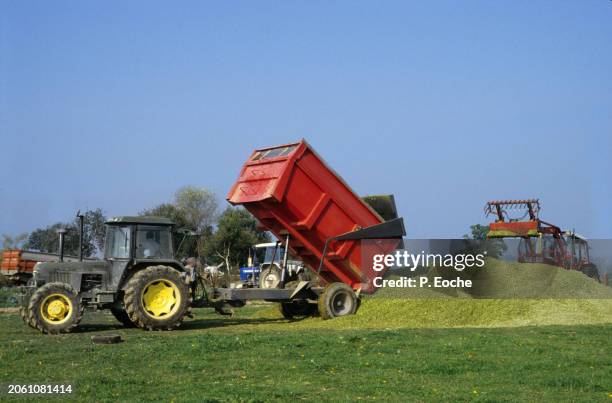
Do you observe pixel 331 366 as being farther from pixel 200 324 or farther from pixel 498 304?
pixel 200 324

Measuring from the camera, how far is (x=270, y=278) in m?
20.3

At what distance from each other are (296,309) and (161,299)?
451 centimetres

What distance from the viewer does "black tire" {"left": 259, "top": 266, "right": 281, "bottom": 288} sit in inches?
792

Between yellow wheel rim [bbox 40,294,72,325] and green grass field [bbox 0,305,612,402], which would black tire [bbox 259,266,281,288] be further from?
green grass field [bbox 0,305,612,402]

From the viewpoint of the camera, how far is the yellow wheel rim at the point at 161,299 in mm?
17188

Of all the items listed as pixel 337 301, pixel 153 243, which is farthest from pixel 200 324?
pixel 337 301

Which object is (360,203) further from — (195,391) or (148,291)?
(195,391)

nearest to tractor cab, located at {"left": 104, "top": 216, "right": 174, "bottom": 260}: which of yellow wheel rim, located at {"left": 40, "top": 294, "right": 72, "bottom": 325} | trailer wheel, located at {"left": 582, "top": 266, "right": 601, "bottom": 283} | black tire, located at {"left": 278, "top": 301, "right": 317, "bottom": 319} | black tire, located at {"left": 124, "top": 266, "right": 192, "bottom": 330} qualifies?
black tire, located at {"left": 124, "top": 266, "right": 192, "bottom": 330}

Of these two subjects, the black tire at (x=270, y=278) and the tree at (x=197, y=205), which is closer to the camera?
the black tire at (x=270, y=278)

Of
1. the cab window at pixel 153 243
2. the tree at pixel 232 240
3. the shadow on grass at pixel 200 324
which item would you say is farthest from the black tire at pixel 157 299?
the tree at pixel 232 240

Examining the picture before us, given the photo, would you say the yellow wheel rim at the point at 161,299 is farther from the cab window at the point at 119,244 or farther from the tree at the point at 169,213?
the tree at the point at 169,213

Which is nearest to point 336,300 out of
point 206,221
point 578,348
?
point 578,348

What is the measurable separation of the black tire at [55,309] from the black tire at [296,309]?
18.9 feet

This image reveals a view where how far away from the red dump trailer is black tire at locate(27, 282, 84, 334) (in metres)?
4.49
